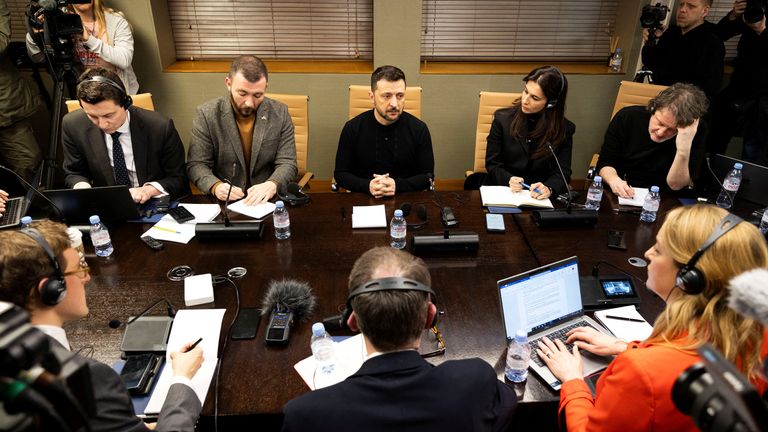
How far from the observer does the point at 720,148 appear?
165 inches

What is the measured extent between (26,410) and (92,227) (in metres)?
1.66

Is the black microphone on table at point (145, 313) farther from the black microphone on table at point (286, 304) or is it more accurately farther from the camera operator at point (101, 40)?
the camera operator at point (101, 40)

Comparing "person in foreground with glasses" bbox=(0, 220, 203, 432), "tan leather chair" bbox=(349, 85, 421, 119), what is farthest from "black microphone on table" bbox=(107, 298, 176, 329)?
"tan leather chair" bbox=(349, 85, 421, 119)

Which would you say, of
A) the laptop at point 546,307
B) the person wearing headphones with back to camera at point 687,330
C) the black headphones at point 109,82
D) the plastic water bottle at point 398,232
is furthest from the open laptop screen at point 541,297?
the black headphones at point 109,82

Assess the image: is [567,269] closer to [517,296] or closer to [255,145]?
[517,296]

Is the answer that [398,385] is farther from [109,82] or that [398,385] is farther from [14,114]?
[14,114]

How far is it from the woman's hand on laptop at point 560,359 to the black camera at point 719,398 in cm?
81

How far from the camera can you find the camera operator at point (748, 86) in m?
3.61

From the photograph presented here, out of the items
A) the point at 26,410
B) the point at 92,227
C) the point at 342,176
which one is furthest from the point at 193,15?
the point at 26,410

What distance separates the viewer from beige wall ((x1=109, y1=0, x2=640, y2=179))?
392cm

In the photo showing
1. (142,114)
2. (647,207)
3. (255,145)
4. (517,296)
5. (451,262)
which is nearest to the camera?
(517,296)

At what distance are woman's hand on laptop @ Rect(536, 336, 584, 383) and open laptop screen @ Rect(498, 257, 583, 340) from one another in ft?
0.25

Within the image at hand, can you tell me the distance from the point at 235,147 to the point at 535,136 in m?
1.82

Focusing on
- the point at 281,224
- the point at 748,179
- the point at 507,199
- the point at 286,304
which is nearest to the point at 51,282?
the point at 286,304
